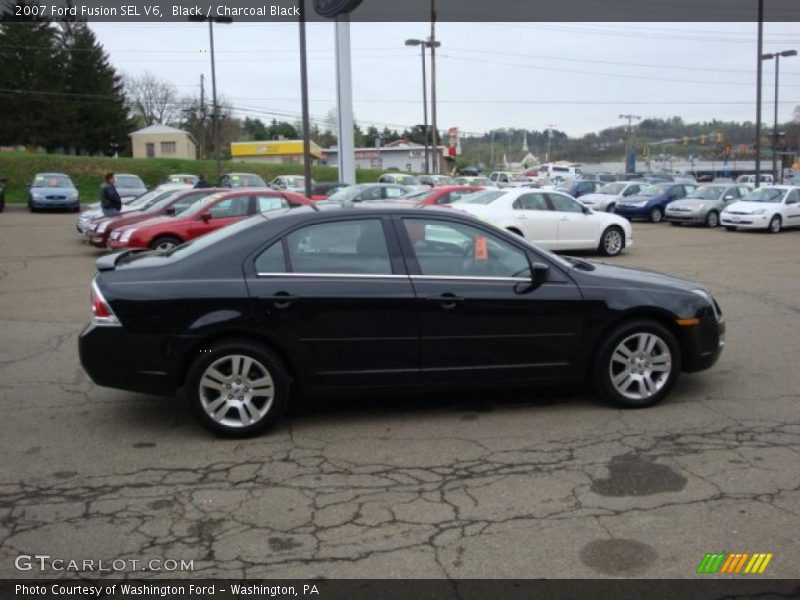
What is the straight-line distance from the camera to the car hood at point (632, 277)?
5.62 meters

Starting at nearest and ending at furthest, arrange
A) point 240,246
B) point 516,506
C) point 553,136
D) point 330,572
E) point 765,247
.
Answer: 1. point 330,572
2. point 516,506
3. point 240,246
4. point 765,247
5. point 553,136

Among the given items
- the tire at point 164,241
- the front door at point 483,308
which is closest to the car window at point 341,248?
the front door at point 483,308

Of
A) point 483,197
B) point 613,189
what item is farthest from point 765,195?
point 483,197

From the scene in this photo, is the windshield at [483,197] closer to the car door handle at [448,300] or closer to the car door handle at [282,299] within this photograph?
the car door handle at [448,300]

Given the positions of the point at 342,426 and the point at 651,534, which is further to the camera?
the point at 342,426

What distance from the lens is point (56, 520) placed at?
12.8 feet

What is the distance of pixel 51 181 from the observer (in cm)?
3120

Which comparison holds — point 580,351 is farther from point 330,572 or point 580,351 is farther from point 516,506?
point 330,572

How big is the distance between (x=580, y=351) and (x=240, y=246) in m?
2.56

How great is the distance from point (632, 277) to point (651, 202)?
72.6 feet

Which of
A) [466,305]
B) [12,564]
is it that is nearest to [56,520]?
[12,564]

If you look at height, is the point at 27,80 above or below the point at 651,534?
above

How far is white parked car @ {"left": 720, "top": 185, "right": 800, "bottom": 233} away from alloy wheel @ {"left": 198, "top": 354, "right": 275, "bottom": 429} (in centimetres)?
2048

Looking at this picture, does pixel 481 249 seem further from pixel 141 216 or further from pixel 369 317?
pixel 141 216
